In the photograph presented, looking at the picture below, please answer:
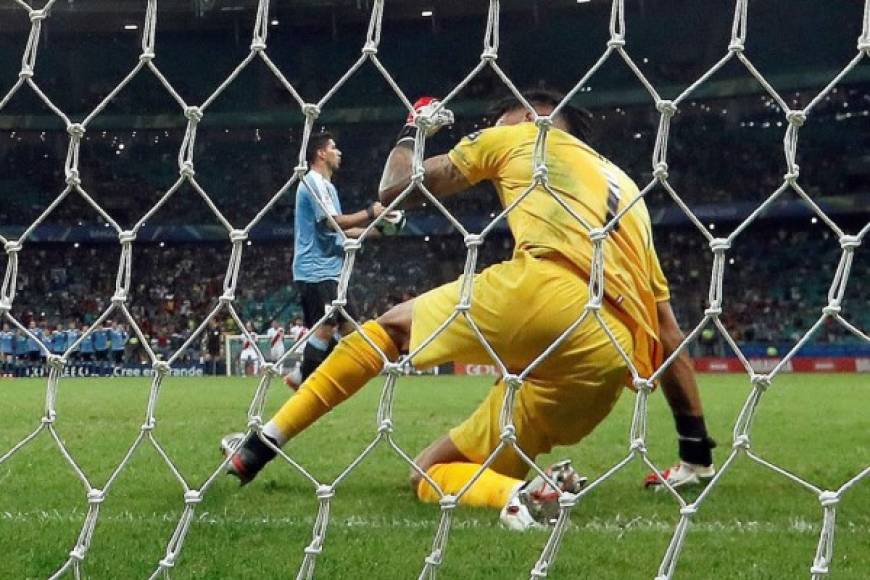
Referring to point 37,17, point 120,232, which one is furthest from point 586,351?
point 37,17

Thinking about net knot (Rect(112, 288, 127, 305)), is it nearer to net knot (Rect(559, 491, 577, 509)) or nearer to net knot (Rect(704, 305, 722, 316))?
net knot (Rect(559, 491, 577, 509))

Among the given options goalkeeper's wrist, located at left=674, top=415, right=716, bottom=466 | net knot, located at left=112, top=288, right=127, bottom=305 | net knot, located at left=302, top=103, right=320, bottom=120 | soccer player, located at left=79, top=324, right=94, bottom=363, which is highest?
net knot, located at left=302, top=103, right=320, bottom=120

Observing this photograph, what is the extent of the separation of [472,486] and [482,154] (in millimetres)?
1111

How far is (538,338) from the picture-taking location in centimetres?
312

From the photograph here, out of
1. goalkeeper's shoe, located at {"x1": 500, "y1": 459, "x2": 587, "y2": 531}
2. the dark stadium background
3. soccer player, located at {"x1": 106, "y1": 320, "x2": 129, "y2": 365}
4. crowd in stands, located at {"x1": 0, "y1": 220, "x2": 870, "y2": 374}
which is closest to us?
goalkeeper's shoe, located at {"x1": 500, "y1": 459, "x2": 587, "y2": 531}

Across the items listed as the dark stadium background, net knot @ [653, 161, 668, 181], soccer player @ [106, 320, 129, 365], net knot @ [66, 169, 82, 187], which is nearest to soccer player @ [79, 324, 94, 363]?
soccer player @ [106, 320, 129, 365]

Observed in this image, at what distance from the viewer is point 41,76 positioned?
27.5m

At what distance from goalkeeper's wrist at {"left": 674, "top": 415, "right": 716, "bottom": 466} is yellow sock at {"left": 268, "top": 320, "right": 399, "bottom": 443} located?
126 centimetres

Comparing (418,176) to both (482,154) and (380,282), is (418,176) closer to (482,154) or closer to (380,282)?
(482,154)

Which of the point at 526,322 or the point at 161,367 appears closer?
the point at 161,367

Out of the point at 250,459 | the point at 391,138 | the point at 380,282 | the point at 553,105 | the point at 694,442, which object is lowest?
the point at 380,282

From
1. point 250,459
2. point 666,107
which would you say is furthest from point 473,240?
point 250,459

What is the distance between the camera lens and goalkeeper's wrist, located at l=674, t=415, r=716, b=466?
12.9 feet

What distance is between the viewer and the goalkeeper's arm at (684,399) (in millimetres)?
3918
